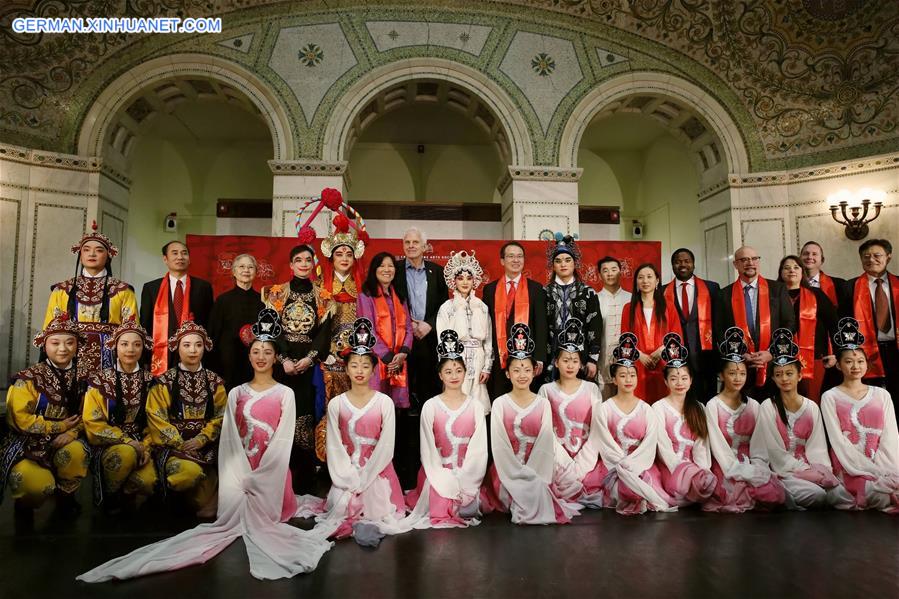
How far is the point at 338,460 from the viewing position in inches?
132

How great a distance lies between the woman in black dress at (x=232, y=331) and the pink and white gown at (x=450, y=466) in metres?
1.57

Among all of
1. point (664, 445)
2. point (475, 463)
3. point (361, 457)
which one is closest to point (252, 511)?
point (361, 457)

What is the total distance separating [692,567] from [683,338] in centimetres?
218

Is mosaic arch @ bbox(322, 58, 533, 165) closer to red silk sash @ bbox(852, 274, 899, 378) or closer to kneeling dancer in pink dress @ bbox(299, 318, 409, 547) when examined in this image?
red silk sash @ bbox(852, 274, 899, 378)

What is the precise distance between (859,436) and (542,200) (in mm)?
4506

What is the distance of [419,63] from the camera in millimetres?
7434

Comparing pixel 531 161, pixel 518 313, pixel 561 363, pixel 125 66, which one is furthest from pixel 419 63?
pixel 561 363

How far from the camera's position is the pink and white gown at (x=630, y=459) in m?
3.53

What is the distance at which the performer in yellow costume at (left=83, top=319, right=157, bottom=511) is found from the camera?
3.48 meters

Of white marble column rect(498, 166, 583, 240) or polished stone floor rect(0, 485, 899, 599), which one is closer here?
polished stone floor rect(0, 485, 899, 599)

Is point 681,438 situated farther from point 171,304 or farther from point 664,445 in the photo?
point 171,304

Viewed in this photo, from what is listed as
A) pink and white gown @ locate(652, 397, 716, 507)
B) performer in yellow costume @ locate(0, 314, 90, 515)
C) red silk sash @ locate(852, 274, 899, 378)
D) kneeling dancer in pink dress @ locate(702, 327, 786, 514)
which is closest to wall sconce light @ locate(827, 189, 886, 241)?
red silk sash @ locate(852, 274, 899, 378)

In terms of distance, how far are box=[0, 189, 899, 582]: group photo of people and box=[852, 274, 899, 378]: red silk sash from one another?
0.8 inches

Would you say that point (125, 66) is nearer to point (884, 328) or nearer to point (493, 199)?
point (493, 199)
